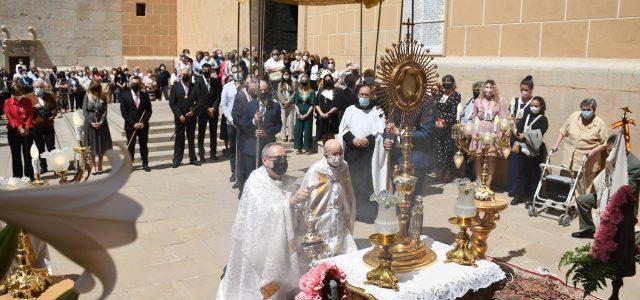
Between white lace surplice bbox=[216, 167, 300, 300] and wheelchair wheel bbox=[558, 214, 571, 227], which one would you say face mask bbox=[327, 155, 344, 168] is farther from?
wheelchair wheel bbox=[558, 214, 571, 227]

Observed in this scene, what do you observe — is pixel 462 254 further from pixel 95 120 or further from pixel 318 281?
pixel 95 120

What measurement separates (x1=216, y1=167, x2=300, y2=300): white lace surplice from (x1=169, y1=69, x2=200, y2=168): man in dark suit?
7176 mm

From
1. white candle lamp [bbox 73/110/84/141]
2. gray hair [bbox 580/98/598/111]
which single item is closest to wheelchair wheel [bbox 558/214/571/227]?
gray hair [bbox 580/98/598/111]

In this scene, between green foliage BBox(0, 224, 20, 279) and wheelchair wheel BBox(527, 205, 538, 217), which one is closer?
green foliage BBox(0, 224, 20, 279)

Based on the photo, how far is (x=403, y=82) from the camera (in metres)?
5.05

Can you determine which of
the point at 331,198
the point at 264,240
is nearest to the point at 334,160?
the point at 331,198

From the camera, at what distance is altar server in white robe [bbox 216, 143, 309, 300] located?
15.8ft

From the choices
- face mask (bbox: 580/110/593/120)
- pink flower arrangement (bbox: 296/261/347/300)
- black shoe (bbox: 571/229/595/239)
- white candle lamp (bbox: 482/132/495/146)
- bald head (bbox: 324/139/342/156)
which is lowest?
black shoe (bbox: 571/229/595/239)

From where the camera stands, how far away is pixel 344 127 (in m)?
8.38

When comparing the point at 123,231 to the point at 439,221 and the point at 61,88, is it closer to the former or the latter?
the point at 439,221

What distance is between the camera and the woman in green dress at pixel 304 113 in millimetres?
12663

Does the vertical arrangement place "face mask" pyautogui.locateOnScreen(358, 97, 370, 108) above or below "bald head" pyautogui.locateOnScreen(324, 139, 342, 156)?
above

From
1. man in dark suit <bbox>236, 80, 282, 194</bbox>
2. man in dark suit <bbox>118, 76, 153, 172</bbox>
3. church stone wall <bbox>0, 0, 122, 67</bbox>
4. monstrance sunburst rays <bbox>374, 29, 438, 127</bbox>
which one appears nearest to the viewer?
monstrance sunburst rays <bbox>374, 29, 438, 127</bbox>

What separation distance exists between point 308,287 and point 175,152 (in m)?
8.76
